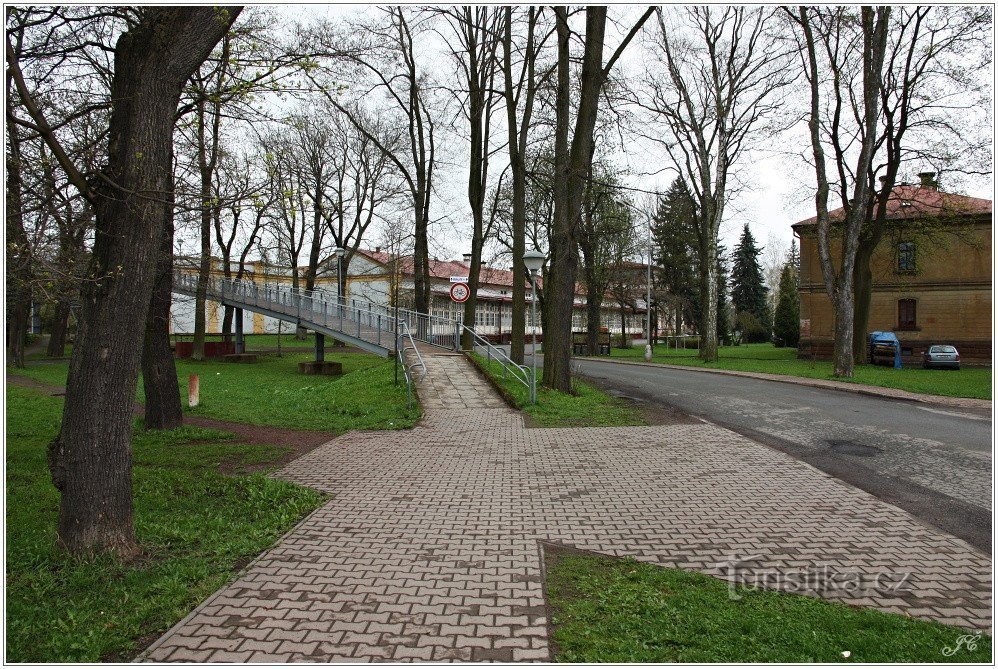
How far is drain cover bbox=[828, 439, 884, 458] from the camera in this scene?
8.64 meters

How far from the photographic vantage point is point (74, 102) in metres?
7.83

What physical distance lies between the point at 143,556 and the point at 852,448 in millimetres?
8879

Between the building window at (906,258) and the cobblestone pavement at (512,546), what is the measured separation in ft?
107

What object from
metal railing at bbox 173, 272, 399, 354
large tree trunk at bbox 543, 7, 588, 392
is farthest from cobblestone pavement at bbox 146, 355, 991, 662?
metal railing at bbox 173, 272, 399, 354

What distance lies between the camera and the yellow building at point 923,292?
33.1 m

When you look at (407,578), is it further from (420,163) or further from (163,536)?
(420,163)

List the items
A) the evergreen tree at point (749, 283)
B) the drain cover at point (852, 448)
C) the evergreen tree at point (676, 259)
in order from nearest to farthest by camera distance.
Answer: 1. the drain cover at point (852, 448)
2. the evergreen tree at point (676, 259)
3. the evergreen tree at point (749, 283)

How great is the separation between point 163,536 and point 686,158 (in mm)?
28496

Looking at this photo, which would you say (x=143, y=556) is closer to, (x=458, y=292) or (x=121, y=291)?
(x=121, y=291)

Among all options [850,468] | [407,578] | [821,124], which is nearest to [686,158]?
[821,124]

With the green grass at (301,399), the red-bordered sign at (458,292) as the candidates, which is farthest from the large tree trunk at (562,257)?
the red-bordered sign at (458,292)

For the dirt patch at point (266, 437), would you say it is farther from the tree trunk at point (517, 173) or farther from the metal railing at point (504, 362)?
the tree trunk at point (517, 173)

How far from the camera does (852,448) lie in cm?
901

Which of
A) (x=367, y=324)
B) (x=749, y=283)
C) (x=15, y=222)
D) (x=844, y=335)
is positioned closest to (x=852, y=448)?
(x=15, y=222)
